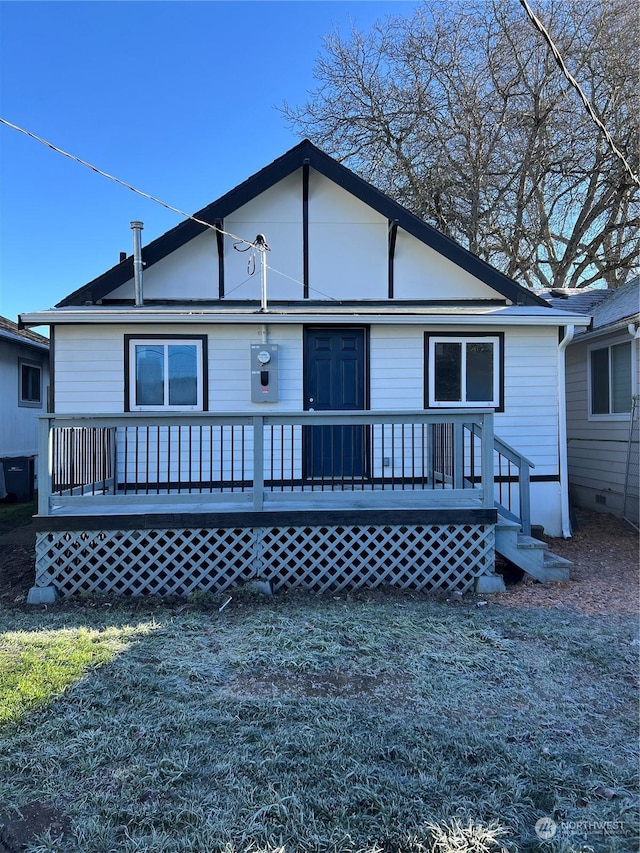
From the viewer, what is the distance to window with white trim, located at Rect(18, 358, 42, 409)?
476 inches

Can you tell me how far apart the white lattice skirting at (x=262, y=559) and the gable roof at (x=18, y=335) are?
7.52 meters

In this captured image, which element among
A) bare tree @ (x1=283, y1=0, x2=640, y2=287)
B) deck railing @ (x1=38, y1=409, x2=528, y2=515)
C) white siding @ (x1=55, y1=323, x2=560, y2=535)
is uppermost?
bare tree @ (x1=283, y1=0, x2=640, y2=287)

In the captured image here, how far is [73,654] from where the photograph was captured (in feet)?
11.8

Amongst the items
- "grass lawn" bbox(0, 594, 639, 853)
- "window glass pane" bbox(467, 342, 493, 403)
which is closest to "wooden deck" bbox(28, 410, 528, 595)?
"grass lawn" bbox(0, 594, 639, 853)

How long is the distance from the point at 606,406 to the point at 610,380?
48cm

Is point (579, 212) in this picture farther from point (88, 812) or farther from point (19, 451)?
point (88, 812)

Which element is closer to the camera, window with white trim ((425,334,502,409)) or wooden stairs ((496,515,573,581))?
wooden stairs ((496,515,573,581))

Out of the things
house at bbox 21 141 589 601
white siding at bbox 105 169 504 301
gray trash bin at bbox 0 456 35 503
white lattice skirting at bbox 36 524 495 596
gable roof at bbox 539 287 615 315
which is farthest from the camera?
gray trash bin at bbox 0 456 35 503

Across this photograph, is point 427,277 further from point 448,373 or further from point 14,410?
point 14,410

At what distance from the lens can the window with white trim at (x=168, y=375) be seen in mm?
7113

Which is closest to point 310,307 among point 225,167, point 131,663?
point 131,663

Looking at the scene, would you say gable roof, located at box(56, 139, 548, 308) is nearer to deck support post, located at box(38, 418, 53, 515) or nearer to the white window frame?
the white window frame

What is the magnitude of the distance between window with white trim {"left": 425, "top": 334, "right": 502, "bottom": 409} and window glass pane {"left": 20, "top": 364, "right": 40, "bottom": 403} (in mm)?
9875

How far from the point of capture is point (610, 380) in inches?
343
